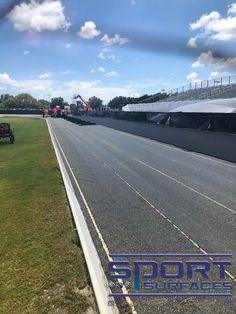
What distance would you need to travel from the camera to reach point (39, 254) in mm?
5957

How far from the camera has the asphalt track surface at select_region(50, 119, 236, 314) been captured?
238 inches

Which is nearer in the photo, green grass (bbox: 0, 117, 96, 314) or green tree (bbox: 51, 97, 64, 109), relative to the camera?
green grass (bbox: 0, 117, 96, 314)

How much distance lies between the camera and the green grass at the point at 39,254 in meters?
4.56

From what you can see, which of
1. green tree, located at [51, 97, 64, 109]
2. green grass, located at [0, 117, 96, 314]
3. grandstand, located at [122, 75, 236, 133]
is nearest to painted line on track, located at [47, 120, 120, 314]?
green grass, located at [0, 117, 96, 314]

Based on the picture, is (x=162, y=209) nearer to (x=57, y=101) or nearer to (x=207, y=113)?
(x=207, y=113)

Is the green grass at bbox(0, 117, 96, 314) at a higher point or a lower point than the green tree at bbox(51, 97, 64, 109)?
lower

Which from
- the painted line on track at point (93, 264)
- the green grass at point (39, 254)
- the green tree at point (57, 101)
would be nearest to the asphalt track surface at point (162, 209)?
the painted line on track at point (93, 264)

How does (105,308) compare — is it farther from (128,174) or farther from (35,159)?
(35,159)

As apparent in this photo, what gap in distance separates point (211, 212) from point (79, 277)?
13.5ft

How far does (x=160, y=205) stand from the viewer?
895 centimetres

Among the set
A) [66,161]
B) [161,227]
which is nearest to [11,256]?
[161,227]

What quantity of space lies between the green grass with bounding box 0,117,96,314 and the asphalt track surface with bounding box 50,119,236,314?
50cm

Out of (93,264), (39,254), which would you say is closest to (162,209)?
(93,264)

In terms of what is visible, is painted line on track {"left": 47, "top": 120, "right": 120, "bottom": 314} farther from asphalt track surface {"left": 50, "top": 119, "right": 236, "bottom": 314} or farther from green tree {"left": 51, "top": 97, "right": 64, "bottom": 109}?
green tree {"left": 51, "top": 97, "right": 64, "bottom": 109}
